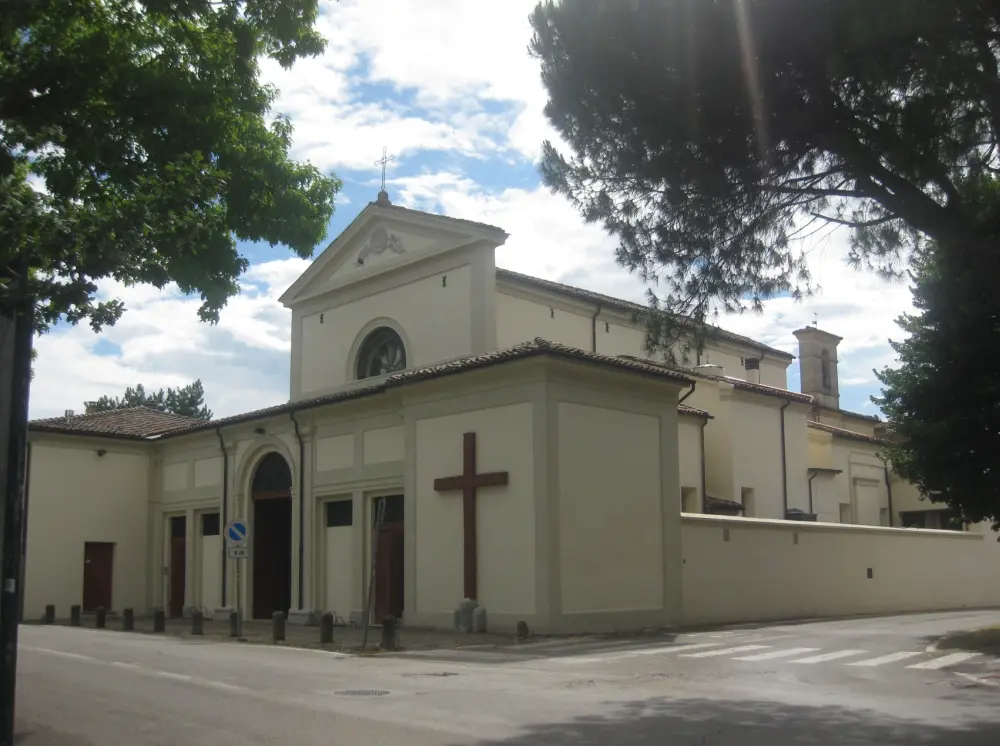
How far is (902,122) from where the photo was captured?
11.3 metres

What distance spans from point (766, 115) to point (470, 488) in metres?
12.3

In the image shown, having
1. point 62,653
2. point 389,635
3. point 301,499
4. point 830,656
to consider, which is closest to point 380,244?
point 301,499

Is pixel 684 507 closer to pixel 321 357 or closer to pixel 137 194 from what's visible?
pixel 321 357

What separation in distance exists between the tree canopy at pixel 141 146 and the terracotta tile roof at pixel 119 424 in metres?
22.3

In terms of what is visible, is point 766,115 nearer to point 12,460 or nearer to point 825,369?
point 12,460

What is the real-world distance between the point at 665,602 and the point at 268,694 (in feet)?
40.4

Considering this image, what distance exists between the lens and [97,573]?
33.1 m

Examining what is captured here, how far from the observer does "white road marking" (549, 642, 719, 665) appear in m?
16.0

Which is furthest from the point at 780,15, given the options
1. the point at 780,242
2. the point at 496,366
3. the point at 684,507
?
the point at 684,507

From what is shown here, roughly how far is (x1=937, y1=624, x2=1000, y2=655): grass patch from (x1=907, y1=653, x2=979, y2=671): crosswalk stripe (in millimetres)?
644

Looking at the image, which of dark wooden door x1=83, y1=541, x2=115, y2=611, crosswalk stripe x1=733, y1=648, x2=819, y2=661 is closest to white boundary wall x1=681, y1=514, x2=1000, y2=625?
crosswalk stripe x1=733, y1=648, x2=819, y2=661

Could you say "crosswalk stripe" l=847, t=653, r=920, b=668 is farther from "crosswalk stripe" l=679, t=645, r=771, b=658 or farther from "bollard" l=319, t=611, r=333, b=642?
"bollard" l=319, t=611, r=333, b=642

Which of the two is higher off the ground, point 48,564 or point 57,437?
point 57,437

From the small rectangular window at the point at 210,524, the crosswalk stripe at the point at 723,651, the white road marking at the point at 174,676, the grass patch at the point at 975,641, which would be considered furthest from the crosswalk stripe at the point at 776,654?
the small rectangular window at the point at 210,524
